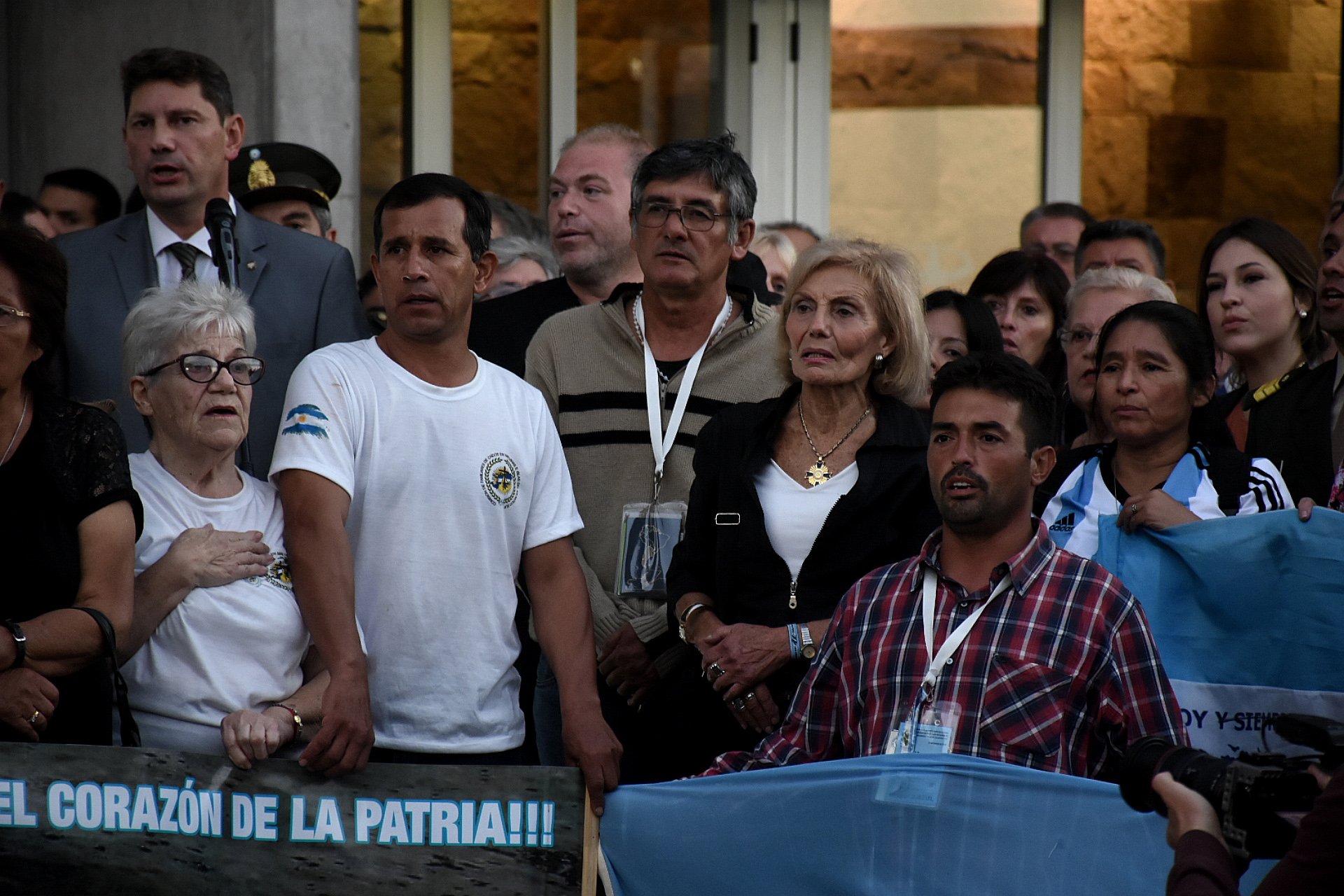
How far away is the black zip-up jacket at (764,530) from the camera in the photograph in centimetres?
397

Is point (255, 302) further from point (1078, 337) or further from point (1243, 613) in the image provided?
point (1243, 613)

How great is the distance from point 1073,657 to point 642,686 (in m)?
1.24

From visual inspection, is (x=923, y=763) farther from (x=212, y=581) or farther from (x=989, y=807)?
(x=212, y=581)

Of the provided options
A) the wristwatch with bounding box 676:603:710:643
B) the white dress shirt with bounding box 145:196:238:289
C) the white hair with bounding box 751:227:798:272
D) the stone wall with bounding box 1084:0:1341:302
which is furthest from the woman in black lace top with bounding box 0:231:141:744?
the stone wall with bounding box 1084:0:1341:302

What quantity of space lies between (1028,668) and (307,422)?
5.54 feet

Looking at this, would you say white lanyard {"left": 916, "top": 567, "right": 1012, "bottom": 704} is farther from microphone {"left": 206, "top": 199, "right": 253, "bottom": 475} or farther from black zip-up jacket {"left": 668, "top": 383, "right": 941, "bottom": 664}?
microphone {"left": 206, "top": 199, "right": 253, "bottom": 475}

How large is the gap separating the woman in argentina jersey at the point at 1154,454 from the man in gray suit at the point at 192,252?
2.09 m

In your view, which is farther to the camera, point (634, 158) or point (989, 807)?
point (634, 158)

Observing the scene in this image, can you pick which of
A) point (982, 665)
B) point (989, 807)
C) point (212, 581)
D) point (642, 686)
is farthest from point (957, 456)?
point (212, 581)

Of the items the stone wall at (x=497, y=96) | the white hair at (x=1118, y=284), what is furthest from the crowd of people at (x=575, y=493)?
the stone wall at (x=497, y=96)

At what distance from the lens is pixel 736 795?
351 cm

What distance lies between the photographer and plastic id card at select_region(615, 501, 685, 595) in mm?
4250

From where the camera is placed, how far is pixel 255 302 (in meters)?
4.61

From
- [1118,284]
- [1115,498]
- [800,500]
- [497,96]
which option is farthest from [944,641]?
[497,96]
